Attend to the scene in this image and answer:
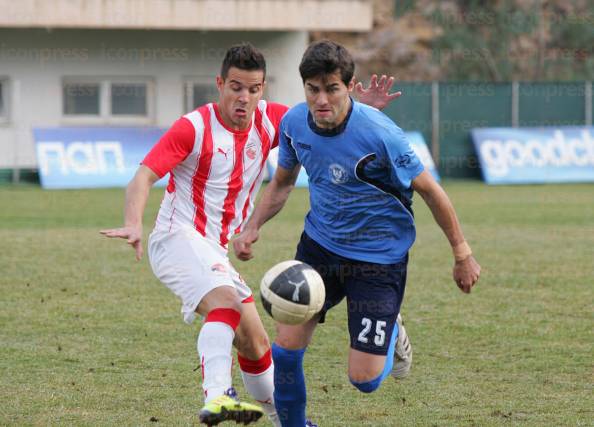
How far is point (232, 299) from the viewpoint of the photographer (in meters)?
5.38

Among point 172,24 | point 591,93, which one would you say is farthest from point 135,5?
point 591,93

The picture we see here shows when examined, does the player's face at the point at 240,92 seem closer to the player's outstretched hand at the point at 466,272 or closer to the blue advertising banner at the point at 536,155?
the player's outstretched hand at the point at 466,272

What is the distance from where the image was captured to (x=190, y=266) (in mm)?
5477

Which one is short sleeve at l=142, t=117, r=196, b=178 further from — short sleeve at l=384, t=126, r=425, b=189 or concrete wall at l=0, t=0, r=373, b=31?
concrete wall at l=0, t=0, r=373, b=31

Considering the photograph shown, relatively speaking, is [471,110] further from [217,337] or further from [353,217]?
[217,337]

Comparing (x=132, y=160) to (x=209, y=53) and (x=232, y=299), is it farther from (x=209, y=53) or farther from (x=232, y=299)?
(x=232, y=299)

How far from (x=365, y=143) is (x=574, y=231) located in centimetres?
967

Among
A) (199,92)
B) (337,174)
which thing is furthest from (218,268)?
(199,92)

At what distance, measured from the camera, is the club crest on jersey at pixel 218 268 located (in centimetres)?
548

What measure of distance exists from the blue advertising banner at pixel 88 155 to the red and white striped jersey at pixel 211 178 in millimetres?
15585

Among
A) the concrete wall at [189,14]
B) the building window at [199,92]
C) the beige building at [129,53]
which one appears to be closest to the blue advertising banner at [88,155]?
the beige building at [129,53]

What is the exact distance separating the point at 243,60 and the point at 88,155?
1638 centimetres

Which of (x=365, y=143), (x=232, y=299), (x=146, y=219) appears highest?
(x=365, y=143)

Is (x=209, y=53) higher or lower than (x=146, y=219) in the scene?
higher
